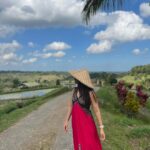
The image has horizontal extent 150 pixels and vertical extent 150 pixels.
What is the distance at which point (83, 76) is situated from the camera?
712 centimetres

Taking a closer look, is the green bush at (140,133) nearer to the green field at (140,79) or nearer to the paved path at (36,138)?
the paved path at (36,138)

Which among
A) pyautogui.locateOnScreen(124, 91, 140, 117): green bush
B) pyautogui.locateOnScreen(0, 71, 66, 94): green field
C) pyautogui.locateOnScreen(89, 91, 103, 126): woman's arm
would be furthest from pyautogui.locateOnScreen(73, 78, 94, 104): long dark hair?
pyautogui.locateOnScreen(0, 71, 66, 94): green field

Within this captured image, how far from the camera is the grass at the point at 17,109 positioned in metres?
19.1

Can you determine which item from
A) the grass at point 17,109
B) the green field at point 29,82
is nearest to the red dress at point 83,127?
the grass at point 17,109

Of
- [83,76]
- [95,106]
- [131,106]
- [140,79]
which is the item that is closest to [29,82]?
[140,79]

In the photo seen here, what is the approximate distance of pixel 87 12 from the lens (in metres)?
9.98

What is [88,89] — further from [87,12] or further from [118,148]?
[118,148]

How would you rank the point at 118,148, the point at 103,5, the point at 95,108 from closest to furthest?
1. the point at 95,108
2. the point at 103,5
3. the point at 118,148

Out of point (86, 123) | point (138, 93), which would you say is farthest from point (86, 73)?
point (138, 93)

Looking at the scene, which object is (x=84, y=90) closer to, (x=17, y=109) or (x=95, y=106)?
(x=95, y=106)

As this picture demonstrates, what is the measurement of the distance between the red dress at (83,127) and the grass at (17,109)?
9125 mm

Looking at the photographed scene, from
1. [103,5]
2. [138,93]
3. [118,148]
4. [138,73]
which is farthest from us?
[138,73]

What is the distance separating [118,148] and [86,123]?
4.36 m

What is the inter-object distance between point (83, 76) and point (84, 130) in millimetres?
884
